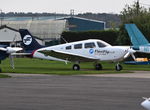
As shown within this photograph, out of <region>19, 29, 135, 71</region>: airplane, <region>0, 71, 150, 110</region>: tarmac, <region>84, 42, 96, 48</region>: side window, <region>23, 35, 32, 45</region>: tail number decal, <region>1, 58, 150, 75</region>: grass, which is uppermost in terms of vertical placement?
<region>23, 35, 32, 45</region>: tail number decal

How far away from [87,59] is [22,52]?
657 centimetres

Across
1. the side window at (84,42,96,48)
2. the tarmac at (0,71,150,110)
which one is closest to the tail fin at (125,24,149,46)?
the side window at (84,42,96,48)

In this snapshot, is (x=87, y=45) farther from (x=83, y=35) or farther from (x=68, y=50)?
(x=83, y=35)

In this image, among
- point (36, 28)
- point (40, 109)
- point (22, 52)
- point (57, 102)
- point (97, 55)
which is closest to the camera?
point (40, 109)

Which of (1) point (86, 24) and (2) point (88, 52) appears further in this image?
(1) point (86, 24)

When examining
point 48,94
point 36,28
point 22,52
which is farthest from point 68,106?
point 36,28

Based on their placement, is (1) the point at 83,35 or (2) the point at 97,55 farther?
(1) the point at 83,35

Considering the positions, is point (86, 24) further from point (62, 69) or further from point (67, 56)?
point (62, 69)

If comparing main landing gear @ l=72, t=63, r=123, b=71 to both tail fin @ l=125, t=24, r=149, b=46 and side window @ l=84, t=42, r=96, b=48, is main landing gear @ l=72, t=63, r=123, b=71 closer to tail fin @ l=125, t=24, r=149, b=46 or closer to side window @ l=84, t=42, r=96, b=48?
side window @ l=84, t=42, r=96, b=48

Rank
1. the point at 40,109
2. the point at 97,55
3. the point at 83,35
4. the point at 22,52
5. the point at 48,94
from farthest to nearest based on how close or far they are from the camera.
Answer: the point at 83,35 < the point at 22,52 < the point at 97,55 < the point at 48,94 < the point at 40,109

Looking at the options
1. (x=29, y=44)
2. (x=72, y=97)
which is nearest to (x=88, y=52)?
(x=29, y=44)

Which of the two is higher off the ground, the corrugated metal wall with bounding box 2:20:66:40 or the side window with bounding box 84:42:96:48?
the corrugated metal wall with bounding box 2:20:66:40

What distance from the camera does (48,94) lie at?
63.3 feet

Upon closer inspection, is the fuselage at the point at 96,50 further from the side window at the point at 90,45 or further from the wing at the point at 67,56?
the wing at the point at 67,56
